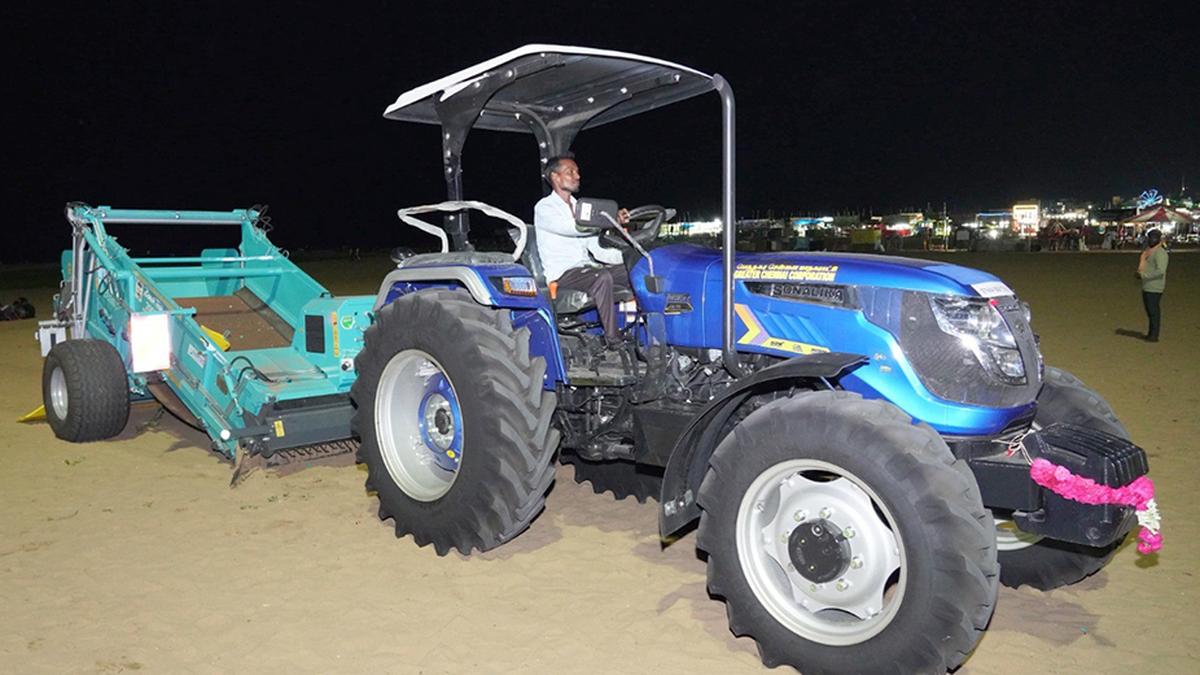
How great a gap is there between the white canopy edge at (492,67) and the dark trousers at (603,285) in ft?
3.67

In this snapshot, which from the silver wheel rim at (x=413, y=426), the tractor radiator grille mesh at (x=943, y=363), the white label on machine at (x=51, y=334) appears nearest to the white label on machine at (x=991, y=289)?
the tractor radiator grille mesh at (x=943, y=363)

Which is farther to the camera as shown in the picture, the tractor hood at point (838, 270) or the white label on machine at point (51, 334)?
the white label on machine at point (51, 334)

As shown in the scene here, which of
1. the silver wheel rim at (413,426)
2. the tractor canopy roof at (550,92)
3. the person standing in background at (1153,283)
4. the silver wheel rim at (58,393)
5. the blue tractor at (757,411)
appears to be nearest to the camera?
the blue tractor at (757,411)

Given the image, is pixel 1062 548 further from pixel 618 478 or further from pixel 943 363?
pixel 618 478

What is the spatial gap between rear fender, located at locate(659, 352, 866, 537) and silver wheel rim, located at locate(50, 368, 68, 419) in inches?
235

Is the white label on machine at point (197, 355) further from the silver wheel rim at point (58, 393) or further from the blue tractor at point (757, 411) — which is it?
the silver wheel rim at point (58, 393)

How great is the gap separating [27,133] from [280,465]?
282ft

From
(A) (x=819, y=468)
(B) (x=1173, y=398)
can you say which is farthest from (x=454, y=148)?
(B) (x=1173, y=398)

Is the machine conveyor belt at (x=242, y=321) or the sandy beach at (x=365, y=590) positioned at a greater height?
the machine conveyor belt at (x=242, y=321)

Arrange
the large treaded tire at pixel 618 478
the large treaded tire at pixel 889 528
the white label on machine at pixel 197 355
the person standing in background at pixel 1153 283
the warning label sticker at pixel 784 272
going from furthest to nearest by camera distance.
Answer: the person standing in background at pixel 1153 283 → the white label on machine at pixel 197 355 → the large treaded tire at pixel 618 478 → the warning label sticker at pixel 784 272 → the large treaded tire at pixel 889 528

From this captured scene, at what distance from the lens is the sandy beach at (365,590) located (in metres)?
3.82

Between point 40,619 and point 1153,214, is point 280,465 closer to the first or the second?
point 40,619

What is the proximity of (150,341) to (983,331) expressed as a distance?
18.7 ft

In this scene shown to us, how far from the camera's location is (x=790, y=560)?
3.71m
